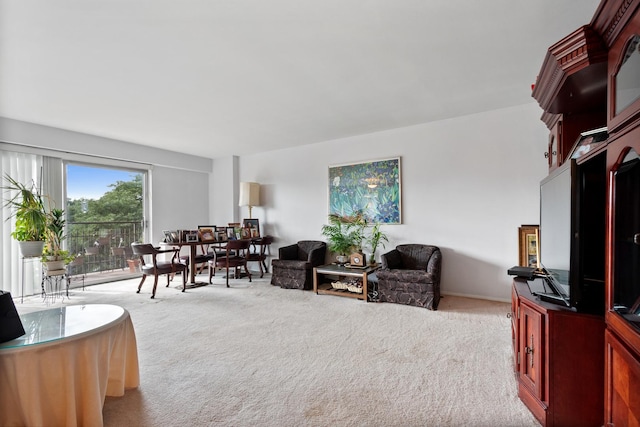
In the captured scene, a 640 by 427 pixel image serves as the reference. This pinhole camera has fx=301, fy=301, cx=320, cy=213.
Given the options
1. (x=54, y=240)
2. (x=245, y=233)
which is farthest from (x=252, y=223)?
(x=54, y=240)

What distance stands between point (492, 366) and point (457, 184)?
8.81 feet

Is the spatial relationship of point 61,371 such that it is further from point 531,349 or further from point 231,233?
point 231,233

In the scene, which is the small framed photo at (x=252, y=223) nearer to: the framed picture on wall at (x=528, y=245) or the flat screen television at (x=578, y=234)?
the framed picture on wall at (x=528, y=245)

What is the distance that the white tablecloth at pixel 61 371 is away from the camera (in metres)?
1.51

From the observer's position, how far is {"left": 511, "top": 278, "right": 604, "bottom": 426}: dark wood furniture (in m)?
1.51

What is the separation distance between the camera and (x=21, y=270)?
4.50m

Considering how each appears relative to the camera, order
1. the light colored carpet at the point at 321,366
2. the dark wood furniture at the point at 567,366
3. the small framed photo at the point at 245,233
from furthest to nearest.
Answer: the small framed photo at the point at 245,233, the light colored carpet at the point at 321,366, the dark wood furniture at the point at 567,366

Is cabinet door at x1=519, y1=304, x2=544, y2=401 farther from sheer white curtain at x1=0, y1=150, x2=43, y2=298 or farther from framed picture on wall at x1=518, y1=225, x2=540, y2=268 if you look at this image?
sheer white curtain at x1=0, y1=150, x2=43, y2=298

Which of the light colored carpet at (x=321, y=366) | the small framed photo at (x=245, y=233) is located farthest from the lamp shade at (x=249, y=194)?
the light colored carpet at (x=321, y=366)

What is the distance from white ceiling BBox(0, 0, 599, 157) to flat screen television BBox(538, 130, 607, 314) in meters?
1.25

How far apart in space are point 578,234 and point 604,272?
0.27m

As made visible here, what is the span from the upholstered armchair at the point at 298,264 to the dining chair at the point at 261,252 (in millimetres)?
690

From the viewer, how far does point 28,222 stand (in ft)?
13.4

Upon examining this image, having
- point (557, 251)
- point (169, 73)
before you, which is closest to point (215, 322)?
point (169, 73)
